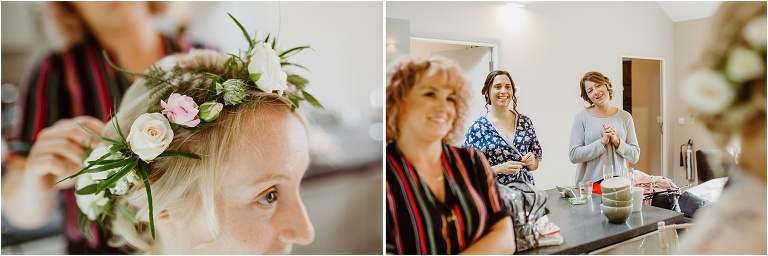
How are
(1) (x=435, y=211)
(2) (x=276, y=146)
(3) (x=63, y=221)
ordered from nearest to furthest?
1. (1) (x=435, y=211)
2. (2) (x=276, y=146)
3. (3) (x=63, y=221)

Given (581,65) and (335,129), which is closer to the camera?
(581,65)

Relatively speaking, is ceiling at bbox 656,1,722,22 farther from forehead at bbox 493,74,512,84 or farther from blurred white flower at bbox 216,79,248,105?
blurred white flower at bbox 216,79,248,105

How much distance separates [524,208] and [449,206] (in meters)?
0.22

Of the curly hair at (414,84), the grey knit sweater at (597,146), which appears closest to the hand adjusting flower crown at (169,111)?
the curly hair at (414,84)

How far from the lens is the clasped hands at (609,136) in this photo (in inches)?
58.5

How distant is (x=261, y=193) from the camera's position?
5.19 feet

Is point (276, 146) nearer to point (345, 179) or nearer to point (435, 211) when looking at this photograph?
point (345, 179)

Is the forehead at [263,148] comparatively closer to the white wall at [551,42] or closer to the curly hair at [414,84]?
the curly hair at [414,84]

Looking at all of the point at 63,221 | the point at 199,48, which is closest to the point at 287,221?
the point at 199,48

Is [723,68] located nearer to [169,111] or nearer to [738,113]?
[738,113]

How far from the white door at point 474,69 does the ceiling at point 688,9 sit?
569 millimetres

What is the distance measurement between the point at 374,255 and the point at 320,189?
0.27 m

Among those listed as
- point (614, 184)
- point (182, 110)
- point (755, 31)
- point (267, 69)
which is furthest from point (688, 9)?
point (182, 110)

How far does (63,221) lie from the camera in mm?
1683
